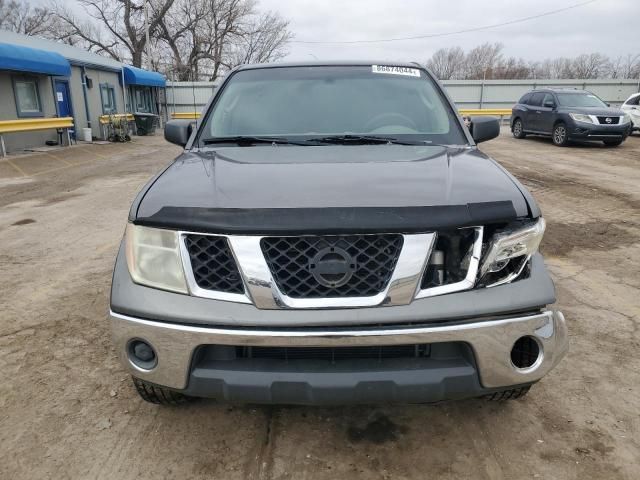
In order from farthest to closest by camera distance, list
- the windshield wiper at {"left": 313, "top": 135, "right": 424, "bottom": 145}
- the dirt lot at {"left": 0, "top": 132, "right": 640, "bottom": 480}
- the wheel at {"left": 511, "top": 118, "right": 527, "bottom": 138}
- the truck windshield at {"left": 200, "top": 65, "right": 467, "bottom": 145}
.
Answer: the wheel at {"left": 511, "top": 118, "right": 527, "bottom": 138}, the truck windshield at {"left": 200, "top": 65, "right": 467, "bottom": 145}, the windshield wiper at {"left": 313, "top": 135, "right": 424, "bottom": 145}, the dirt lot at {"left": 0, "top": 132, "right": 640, "bottom": 480}

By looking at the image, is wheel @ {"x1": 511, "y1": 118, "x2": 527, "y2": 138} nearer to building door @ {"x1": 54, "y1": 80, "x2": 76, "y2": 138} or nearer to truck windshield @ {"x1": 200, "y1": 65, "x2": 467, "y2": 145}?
building door @ {"x1": 54, "y1": 80, "x2": 76, "y2": 138}

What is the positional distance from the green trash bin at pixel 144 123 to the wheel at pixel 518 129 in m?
15.0

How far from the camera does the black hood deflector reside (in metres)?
1.86

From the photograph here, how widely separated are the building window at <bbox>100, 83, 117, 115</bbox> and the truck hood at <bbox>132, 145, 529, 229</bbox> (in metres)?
20.4

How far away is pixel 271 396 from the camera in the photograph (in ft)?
6.24

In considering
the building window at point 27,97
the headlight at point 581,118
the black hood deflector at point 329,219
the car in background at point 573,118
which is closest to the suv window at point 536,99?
the car in background at point 573,118

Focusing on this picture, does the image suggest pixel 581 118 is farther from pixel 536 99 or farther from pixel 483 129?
pixel 483 129

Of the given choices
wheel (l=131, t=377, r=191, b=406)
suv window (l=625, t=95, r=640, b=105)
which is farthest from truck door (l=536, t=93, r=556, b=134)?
wheel (l=131, t=377, r=191, b=406)

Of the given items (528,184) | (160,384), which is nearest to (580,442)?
(160,384)

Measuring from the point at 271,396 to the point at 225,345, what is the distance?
0.84 ft

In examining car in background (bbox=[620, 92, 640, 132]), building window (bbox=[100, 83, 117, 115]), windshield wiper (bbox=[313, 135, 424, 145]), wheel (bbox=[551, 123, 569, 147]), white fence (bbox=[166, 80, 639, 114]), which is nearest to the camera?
windshield wiper (bbox=[313, 135, 424, 145])

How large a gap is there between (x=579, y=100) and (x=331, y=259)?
15.9 meters

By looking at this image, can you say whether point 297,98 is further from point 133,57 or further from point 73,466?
point 133,57

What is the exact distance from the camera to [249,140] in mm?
3027
